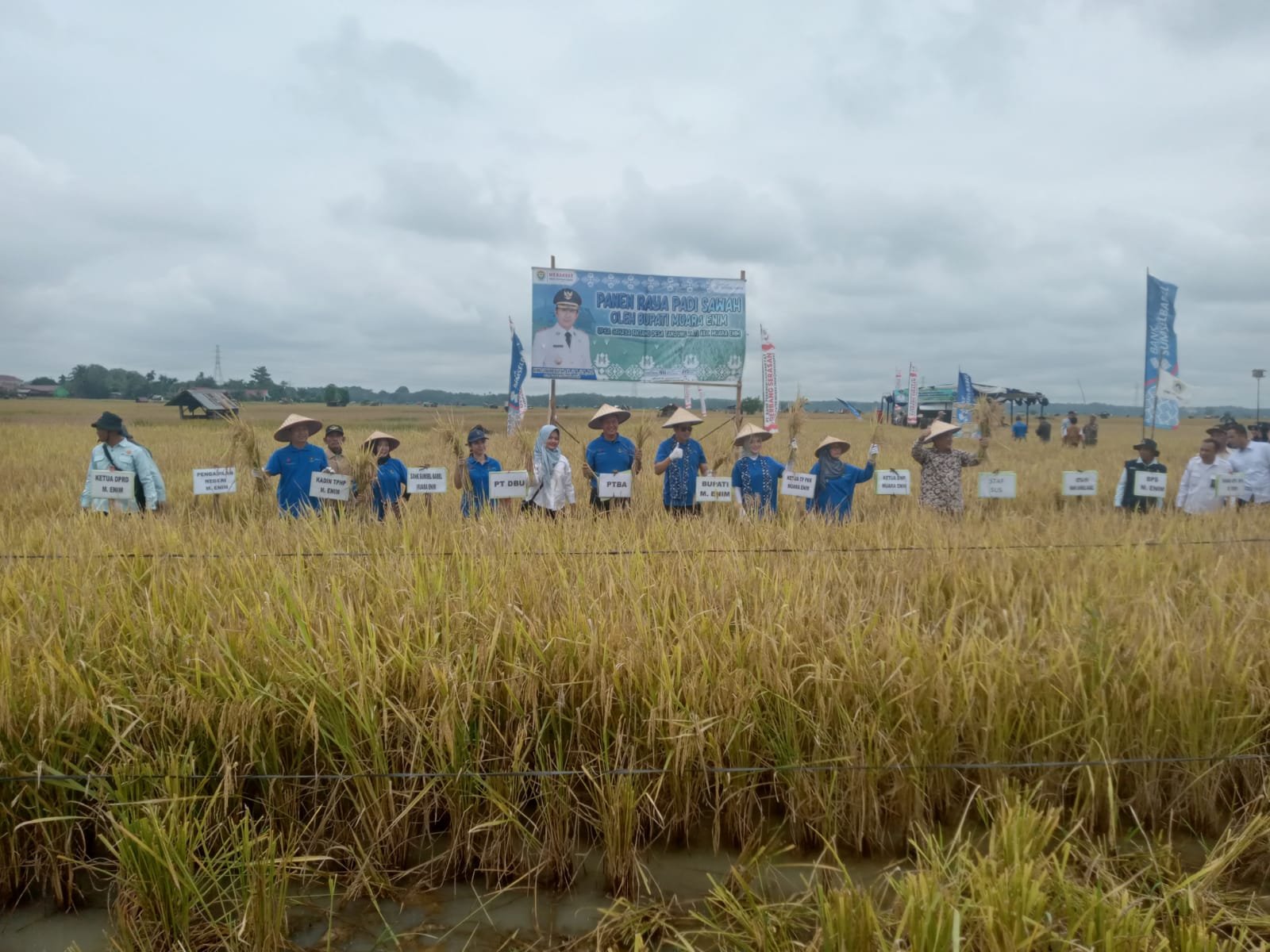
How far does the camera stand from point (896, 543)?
4.59m

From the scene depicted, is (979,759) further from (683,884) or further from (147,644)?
(147,644)

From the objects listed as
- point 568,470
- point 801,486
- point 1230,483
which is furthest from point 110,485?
point 1230,483

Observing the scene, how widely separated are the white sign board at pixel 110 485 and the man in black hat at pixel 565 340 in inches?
165

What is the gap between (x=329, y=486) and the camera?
5.93m

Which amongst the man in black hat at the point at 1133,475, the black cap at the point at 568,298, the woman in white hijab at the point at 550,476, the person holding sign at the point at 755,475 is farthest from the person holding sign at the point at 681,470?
the man in black hat at the point at 1133,475

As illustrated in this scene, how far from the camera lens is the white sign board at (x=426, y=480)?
602cm

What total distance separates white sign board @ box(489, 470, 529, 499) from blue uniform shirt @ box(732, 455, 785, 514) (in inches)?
76.0

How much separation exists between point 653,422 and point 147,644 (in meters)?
5.86

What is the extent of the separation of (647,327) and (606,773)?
23.3ft

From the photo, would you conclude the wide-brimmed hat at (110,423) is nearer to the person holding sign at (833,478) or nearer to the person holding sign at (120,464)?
the person holding sign at (120,464)

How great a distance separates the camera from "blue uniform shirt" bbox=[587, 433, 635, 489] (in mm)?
6457

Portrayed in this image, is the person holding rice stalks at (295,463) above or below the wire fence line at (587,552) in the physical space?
above

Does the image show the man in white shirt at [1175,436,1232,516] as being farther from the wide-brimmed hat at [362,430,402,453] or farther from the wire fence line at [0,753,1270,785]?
the wide-brimmed hat at [362,430,402,453]

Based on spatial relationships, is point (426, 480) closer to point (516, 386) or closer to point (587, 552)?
point (587, 552)
